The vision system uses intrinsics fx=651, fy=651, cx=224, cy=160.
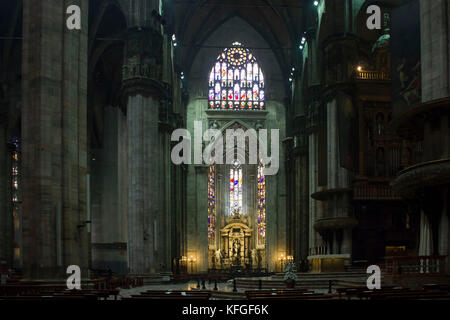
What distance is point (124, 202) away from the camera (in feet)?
146

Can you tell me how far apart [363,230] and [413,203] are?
1553 centimetres

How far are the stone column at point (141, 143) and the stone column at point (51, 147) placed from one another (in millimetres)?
11953

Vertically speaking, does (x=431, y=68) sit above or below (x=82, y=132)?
above

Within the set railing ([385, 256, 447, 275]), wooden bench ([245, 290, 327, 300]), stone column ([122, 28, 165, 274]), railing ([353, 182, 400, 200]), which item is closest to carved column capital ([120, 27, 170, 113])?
stone column ([122, 28, 165, 274])

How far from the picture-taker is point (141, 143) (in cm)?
3450

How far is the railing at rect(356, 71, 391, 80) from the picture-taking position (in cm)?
3612

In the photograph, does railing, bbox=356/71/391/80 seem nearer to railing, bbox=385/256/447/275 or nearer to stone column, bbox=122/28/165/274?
stone column, bbox=122/28/165/274

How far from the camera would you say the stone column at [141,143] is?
34.2 meters

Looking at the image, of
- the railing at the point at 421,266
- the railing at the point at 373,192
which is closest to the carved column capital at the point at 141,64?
the railing at the point at 373,192

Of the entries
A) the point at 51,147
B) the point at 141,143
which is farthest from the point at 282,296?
the point at 141,143

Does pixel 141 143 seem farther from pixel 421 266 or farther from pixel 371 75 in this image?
pixel 421 266

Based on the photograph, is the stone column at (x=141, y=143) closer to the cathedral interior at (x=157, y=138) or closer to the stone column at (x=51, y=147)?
the cathedral interior at (x=157, y=138)
